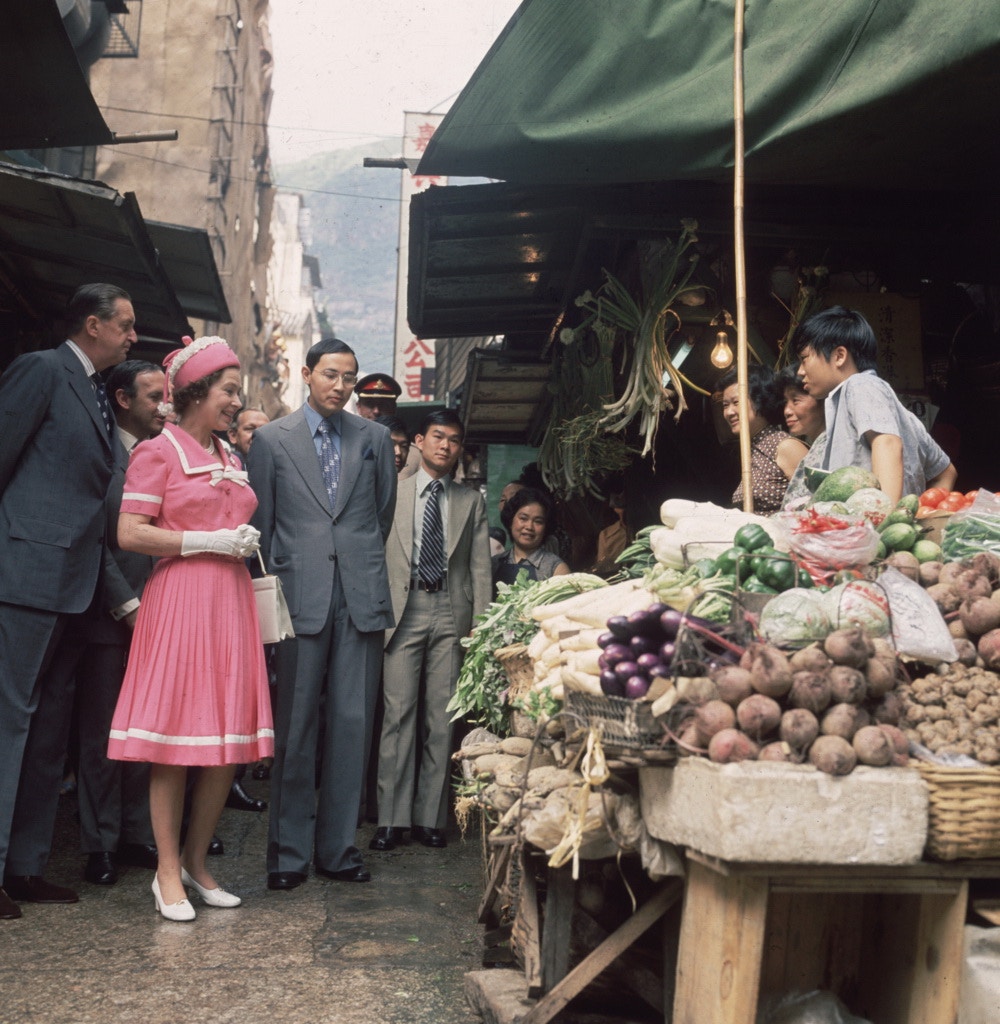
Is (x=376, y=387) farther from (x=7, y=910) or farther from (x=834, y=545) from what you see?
(x=834, y=545)

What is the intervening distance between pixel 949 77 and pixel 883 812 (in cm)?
304

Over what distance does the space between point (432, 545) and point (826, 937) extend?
3891 millimetres

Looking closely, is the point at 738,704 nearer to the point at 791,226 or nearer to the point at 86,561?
the point at 86,561

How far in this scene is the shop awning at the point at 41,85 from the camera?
544 cm

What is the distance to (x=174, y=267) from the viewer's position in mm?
10812

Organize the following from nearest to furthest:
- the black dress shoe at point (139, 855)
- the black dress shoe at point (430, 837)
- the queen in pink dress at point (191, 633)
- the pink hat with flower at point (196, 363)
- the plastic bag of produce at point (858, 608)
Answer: the plastic bag of produce at point (858, 608) → the queen in pink dress at point (191, 633) → the pink hat with flower at point (196, 363) → the black dress shoe at point (139, 855) → the black dress shoe at point (430, 837)

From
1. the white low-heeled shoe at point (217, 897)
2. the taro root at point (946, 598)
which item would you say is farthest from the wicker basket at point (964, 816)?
the white low-heeled shoe at point (217, 897)

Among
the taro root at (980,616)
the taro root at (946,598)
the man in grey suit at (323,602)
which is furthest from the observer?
the man in grey suit at (323,602)

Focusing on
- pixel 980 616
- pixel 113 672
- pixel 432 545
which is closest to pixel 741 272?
pixel 980 616

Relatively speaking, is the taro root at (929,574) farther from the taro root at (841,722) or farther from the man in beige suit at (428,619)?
the man in beige suit at (428,619)

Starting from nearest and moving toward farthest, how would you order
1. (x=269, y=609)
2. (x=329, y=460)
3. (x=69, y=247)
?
(x=269, y=609), (x=329, y=460), (x=69, y=247)

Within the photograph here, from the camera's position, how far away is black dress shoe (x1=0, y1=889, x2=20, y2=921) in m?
4.41

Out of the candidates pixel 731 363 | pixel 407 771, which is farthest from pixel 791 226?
pixel 407 771

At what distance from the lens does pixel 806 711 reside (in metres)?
2.75
